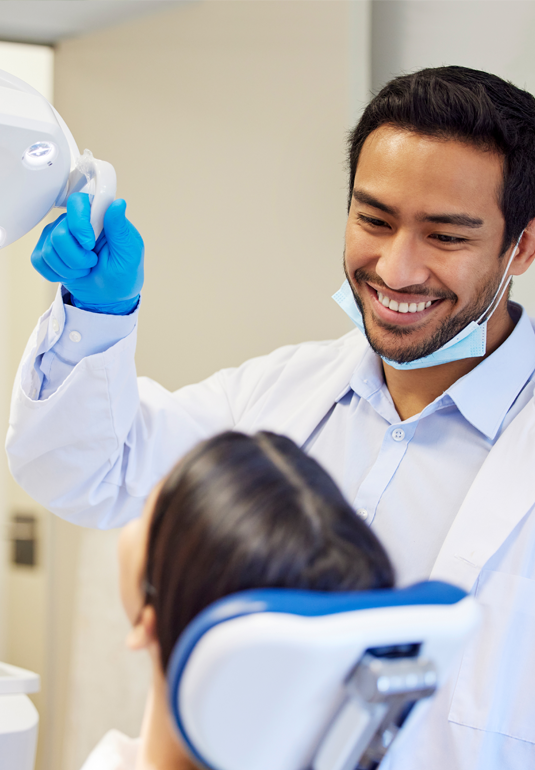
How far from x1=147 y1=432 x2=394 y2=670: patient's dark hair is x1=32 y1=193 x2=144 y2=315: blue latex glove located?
21.1 inches

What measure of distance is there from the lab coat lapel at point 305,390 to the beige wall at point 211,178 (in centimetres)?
46

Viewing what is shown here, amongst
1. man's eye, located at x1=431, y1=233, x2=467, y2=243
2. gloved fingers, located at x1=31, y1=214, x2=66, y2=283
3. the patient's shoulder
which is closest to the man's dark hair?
man's eye, located at x1=431, y1=233, x2=467, y2=243

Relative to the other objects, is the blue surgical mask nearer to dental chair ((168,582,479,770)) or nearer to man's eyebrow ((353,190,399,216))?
man's eyebrow ((353,190,399,216))

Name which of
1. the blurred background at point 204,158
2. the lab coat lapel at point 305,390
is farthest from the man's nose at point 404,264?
the blurred background at point 204,158

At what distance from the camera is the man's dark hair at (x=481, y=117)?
4.33 ft

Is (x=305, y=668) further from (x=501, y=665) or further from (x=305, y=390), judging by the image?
(x=305, y=390)

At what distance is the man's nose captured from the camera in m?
1.32

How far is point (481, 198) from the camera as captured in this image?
1.32 metres

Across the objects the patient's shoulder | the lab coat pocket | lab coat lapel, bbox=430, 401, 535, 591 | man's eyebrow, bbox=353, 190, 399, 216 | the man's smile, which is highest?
man's eyebrow, bbox=353, 190, 399, 216

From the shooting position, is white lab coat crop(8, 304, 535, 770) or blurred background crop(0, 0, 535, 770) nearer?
white lab coat crop(8, 304, 535, 770)

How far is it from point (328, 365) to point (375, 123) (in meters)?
0.53

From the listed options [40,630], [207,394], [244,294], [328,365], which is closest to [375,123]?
[328,365]

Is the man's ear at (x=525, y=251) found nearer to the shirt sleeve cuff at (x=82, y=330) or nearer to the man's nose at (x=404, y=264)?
the man's nose at (x=404, y=264)

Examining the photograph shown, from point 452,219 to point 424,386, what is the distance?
356mm
